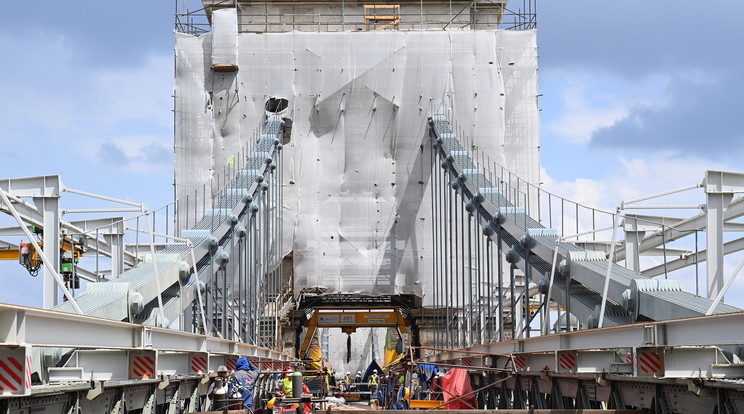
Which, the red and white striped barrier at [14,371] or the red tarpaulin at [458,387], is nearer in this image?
the red and white striped barrier at [14,371]

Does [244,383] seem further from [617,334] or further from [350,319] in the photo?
[350,319]

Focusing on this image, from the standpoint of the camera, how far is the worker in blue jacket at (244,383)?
18.0 m

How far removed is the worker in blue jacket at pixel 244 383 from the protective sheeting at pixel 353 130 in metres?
21.7

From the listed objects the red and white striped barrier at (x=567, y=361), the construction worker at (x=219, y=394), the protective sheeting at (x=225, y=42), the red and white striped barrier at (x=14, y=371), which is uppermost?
the protective sheeting at (x=225, y=42)

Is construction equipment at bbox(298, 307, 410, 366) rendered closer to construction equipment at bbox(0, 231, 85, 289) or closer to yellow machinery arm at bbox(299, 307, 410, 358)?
yellow machinery arm at bbox(299, 307, 410, 358)

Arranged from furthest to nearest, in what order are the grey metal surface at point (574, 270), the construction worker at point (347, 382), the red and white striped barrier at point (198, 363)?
the construction worker at point (347, 382) < the red and white striped barrier at point (198, 363) < the grey metal surface at point (574, 270)

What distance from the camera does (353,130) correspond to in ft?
135

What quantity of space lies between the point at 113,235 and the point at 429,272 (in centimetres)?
1353

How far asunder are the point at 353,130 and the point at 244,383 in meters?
24.0

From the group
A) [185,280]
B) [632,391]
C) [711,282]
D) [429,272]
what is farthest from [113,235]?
[632,391]

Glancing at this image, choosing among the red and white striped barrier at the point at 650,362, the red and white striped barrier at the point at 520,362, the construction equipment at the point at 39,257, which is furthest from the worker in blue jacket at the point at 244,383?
the construction equipment at the point at 39,257

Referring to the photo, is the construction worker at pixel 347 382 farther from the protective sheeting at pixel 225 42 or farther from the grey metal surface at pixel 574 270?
the protective sheeting at pixel 225 42

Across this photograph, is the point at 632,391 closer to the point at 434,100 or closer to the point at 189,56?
the point at 434,100

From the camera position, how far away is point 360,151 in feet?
135
